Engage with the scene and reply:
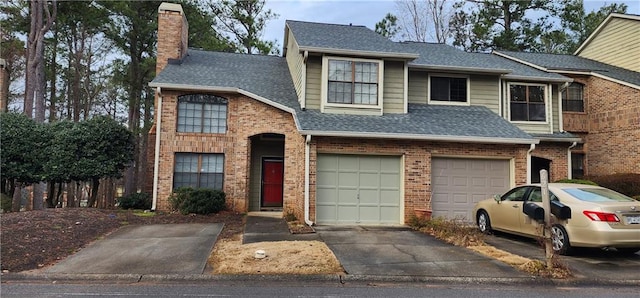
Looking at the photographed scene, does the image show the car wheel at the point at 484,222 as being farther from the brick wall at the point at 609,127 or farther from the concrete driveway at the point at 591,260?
the brick wall at the point at 609,127

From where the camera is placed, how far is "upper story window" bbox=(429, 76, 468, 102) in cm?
1546

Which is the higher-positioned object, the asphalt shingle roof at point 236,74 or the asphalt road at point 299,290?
the asphalt shingle roof at point 236,74

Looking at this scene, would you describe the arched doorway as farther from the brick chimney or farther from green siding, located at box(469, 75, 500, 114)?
the brick chimney

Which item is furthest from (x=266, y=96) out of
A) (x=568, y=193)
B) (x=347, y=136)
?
(x=568, y=193)


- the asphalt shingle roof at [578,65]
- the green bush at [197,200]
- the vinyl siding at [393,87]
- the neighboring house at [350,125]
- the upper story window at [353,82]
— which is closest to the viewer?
the neighboring house at [350,125]

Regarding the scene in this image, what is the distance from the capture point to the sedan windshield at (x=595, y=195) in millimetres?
7980

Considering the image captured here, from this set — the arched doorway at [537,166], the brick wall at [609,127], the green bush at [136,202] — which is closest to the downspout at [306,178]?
the green bush at [136,202]

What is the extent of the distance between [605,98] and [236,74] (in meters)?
15.6

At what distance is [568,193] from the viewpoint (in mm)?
8328

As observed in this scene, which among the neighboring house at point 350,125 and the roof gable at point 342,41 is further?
the roof gable at point 342,41

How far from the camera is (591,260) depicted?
7844mm

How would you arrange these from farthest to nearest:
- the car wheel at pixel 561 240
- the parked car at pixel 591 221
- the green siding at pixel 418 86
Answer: the green siding at pixel 418 86
the car wheel at pixel 561 240
the parked car at pixel 591 221

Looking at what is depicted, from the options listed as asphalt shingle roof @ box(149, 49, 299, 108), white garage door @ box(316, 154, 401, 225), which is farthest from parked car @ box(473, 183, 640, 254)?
asphalt shingle roof @ box(149, 49, 299, 108)

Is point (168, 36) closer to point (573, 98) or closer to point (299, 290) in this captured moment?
point (299, 290)
